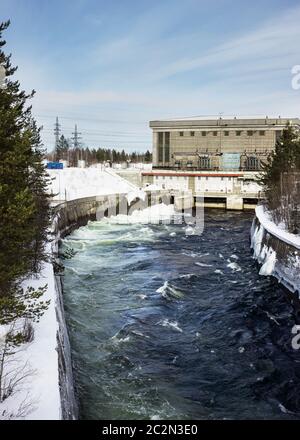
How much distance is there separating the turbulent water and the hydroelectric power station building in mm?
36535

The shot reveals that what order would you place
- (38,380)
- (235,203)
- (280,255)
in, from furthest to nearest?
1. (235,203)
2. (280,255)
3. (38,380)

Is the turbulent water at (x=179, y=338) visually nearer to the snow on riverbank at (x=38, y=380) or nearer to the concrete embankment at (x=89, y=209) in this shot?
the snow on riverbank at (x=38, y=380)

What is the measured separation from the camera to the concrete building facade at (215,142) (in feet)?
237

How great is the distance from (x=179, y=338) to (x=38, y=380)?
7.70 m

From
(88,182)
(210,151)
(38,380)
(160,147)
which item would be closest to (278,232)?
(38,380)

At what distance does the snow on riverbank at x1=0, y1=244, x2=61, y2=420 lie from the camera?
7.82 m

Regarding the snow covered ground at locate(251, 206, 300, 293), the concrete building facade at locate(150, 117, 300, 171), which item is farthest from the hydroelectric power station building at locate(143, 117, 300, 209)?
the snow covered ground at locate(251, 206, 300, 293)

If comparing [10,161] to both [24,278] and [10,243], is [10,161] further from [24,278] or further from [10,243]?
[24,278]

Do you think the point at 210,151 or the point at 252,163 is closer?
the point at 252,163

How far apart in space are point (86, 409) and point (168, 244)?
24457 mm

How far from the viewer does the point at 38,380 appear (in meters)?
8.92

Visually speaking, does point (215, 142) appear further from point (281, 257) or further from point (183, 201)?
point (281, 257)

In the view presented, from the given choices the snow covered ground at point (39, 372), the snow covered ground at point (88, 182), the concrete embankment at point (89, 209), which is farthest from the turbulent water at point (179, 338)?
the snow covered ground at point (88, 182)

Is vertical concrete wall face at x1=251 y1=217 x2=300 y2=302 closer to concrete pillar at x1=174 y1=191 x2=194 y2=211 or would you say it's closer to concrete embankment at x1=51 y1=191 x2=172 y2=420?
concrete embankment at x1=51 y1=191 x2=172 y2=420
